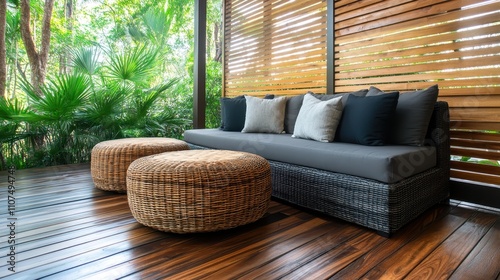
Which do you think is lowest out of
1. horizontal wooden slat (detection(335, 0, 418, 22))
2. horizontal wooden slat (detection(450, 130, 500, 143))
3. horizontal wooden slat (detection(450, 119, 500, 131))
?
horizontal wooden slat (detection(450, 130, 500, 143))

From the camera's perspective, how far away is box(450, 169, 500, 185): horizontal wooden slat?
2125mm

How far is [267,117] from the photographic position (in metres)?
2.98

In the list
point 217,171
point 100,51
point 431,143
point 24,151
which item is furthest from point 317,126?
point 24,151

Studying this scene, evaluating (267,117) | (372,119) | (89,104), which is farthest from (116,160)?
(372,119)

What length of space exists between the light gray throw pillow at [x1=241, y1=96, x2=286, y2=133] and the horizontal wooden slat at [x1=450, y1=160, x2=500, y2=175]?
1486 millimetres

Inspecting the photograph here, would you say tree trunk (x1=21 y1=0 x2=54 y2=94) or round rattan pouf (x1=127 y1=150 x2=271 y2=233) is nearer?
round rattan pouf (x1=127 y1=150 x2=271 y2=233)

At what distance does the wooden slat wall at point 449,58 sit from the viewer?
2.09 m

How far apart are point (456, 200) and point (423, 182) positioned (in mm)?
698

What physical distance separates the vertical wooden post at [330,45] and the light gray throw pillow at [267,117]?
50cm

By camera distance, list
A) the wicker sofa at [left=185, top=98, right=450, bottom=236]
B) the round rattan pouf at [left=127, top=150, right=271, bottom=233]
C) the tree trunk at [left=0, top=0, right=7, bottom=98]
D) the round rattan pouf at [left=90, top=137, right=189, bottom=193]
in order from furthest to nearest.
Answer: the tree trunk at [left=0, top=0, right=7, bottom=98]
the round rattan pouf at [left=90, top=137, right=189, bottom=193]
the wicker sofa at [left=185, top=98, right=450, bottom=236]
the round rattan pouf at [left=127, top=150, right=271, bottom=233]

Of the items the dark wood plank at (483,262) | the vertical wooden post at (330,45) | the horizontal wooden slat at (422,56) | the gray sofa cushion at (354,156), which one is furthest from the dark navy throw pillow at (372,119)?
the vertical wooden post at (330,45)

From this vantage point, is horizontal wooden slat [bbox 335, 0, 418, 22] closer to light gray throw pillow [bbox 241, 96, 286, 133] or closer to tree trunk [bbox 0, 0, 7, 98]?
light gray throw pillow [bbox 241, 96, 286, 133]

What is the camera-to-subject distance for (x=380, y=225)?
1651 millimetres

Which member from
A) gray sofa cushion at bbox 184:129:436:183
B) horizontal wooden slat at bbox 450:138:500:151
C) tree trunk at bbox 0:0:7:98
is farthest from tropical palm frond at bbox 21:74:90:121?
horizontal wooden slat at bbox 450:138:500:151
